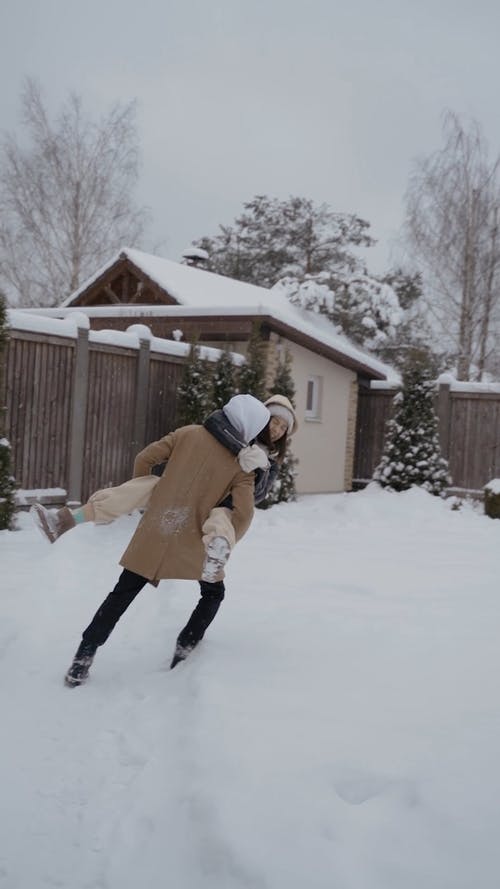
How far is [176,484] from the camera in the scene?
4074 mm

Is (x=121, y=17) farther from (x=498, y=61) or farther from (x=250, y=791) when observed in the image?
(x=250, y=791)

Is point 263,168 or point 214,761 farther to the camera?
point 263,168

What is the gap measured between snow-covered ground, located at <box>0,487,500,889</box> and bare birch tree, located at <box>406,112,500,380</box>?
17.5 metres

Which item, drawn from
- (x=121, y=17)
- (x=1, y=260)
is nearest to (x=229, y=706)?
(x=121, y=17)

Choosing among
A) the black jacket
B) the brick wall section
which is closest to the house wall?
the brick wall section

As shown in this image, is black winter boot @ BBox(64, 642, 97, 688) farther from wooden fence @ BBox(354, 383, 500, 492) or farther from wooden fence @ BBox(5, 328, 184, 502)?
wooden fence @ BBox(354, 383, 500, 492)

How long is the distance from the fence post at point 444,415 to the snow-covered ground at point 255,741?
842 cm

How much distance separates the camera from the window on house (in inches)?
619

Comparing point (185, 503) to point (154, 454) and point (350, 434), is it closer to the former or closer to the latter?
point (154, 454)

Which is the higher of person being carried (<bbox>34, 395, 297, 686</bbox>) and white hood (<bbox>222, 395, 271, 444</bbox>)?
white hood (<bbox>222, 395, 271, 444</bbox>)

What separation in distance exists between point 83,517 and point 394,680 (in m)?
1.93

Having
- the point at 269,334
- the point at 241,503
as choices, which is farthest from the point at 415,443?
the point at 241,503

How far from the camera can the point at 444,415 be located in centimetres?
1440

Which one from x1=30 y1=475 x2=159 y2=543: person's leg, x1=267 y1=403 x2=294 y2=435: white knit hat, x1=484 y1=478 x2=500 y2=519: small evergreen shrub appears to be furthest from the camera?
x1=484 y1=478 x2=500 y2=519: small evergreen shrub
